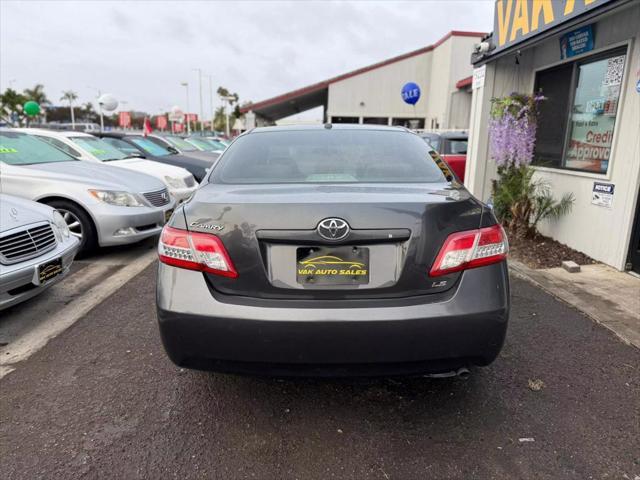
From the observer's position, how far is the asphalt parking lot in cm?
219

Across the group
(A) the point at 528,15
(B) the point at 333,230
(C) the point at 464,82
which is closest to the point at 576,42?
(A) the point at 528,15

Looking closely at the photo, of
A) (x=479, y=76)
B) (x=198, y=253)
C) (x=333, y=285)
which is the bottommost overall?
(x=333, y=285)

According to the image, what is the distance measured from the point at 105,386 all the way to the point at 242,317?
4.33 ft

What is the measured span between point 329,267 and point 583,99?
5.31 meters

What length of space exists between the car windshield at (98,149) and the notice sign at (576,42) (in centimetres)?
712

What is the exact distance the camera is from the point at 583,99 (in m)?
5.91

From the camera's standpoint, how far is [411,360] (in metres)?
2.16

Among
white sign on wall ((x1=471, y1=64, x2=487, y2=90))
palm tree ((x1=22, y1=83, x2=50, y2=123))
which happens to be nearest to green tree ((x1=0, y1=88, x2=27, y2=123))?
palm tree ((x1=22, y1=83, x2=50, y2=123))

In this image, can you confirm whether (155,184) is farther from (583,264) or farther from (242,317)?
(583,264)

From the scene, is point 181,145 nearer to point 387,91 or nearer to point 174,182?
point 174,182

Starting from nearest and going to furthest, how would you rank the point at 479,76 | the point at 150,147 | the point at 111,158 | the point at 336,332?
the point at 336,332 < the point at 479,76 < the point at 111,158 < the point at 150,147

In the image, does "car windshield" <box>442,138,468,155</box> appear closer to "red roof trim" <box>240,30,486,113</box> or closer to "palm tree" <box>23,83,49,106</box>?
"red roof trim" <box>240,30,486,113</box>

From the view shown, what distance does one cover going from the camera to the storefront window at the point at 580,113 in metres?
5.38

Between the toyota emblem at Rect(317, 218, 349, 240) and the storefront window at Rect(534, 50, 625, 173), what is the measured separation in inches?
181
